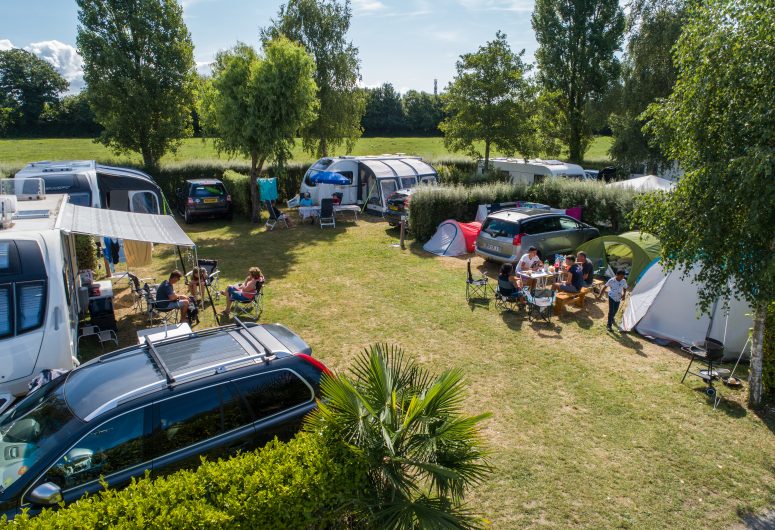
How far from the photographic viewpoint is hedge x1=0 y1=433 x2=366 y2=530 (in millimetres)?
3234

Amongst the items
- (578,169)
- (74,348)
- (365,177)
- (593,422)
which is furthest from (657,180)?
(74,348)

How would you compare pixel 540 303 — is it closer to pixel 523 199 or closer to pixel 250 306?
pixel 250 306

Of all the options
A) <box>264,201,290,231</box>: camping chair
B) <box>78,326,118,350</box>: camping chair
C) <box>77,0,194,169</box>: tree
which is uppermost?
<box>77,0,194,169</box>: tree

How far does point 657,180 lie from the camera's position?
61.3 feet

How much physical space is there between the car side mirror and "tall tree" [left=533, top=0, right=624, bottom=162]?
3165 cm

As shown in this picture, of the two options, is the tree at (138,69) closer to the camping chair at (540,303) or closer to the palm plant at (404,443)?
the camping chair at (540,303)

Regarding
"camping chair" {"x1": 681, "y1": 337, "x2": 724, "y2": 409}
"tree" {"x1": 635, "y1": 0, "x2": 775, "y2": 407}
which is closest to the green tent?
"camping chair" {"x1": 681, "y1": 337, "x2": 724, "y2": 409}

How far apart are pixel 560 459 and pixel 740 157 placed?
406 centimetres

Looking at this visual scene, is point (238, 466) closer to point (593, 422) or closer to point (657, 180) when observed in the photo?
point (593, 422)

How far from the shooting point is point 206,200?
1822 cm

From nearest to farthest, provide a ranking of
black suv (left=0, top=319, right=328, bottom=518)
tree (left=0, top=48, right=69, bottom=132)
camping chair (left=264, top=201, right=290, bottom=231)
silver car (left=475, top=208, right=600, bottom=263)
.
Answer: black suv (left=0, top=319, right=328, bottom=518) → silver car (left=475, top=208, right=600, bottom=263) → camping chair (left=264, top=201, right=290, bottom=231) → tree (left=0, top=48, right=69, bottom=132)

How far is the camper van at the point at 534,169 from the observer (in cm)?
2291

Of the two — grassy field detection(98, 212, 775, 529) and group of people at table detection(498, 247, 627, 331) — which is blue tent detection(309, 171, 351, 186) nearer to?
grassy field detection(98, 212, 775, 529)

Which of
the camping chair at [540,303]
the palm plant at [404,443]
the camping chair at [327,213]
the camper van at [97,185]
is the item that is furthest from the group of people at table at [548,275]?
the camper van at [97,185]
